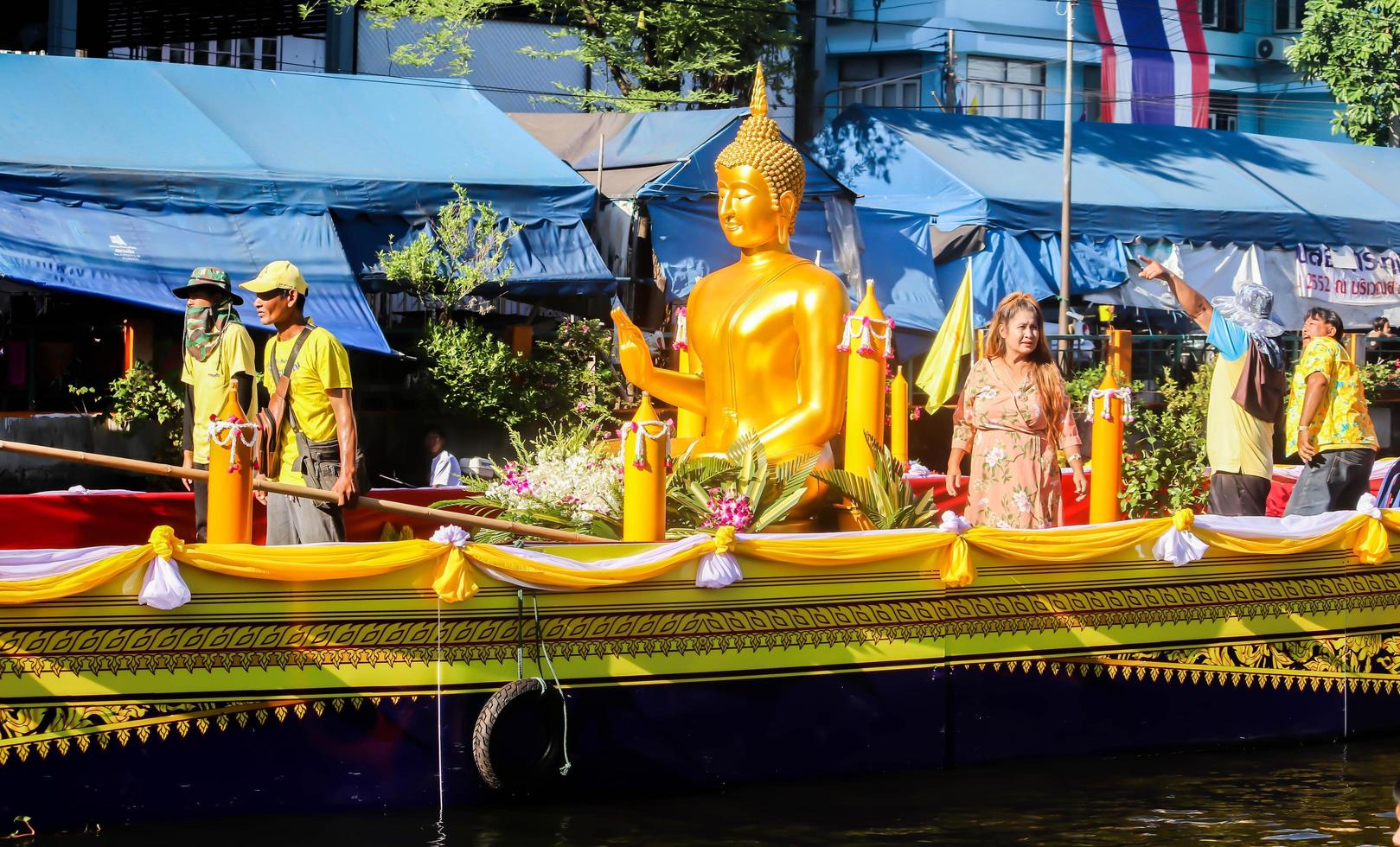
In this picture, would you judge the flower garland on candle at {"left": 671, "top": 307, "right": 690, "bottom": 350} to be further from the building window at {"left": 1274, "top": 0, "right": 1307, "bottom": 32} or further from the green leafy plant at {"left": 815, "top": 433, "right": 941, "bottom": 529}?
the building window at {"left": 1274, "top": 0, "right": 1307, "bottom": 32}

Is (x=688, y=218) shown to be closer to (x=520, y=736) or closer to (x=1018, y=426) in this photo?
(x=1018, y=426)

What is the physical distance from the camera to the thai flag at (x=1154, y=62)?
2897 cm

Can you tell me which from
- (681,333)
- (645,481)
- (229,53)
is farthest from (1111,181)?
(645,481)

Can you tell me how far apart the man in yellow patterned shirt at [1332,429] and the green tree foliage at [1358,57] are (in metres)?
19.2

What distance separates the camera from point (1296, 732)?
704cm

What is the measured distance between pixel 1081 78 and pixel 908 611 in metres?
25.1

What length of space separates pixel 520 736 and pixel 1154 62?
2597cm

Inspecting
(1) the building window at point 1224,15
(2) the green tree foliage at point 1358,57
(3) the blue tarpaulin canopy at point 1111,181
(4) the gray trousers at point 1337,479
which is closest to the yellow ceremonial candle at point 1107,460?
(4) the gray trousers at point 1337,479

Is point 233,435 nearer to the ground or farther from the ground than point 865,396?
nearer to the ground

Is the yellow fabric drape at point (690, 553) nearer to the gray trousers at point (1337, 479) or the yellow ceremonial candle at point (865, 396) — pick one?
the yellow ceremonial candle at point (865, 396)

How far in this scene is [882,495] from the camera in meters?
6.78

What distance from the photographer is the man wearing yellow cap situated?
22.0 ft

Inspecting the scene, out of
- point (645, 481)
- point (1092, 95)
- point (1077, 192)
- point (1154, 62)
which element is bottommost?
point (645, 481)

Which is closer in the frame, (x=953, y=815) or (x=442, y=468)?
(x=953, y=815)
